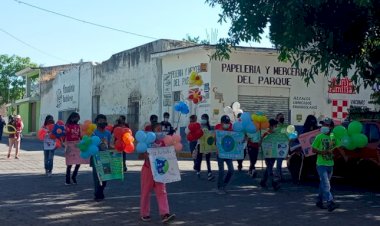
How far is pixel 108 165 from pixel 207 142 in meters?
3.52

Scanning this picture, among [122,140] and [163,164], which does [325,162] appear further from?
[122,140]

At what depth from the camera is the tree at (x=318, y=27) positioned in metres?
9.84

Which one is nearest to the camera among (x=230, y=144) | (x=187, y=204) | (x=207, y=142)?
(x=187, y=204)

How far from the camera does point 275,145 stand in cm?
1194

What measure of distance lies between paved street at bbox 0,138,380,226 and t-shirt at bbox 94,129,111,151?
1.05 metres

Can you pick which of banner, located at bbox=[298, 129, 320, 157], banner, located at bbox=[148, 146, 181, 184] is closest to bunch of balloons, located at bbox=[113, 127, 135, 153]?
banner, located at bbox=[148, 146, 181, 184]

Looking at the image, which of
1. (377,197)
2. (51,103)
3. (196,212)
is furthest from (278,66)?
(51,103)

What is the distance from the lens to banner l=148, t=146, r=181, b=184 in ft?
27.1

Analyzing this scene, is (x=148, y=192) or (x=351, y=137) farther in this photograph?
(x=351, y=137)

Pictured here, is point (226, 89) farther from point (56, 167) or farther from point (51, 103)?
point (51, 103)

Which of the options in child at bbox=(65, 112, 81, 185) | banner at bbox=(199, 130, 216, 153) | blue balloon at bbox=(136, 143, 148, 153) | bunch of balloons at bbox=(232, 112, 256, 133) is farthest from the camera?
banner at bbox=(199, 130, 216, 153)

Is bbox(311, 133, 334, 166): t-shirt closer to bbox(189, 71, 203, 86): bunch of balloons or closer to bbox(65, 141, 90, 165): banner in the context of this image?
bbox(65, 141, 90, 165): banner

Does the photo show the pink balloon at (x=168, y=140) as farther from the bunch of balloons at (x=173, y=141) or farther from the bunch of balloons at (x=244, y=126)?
the bunch of balloons at (x=244, y=126)

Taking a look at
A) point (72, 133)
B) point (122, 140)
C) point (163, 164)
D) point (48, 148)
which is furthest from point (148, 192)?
point (48, 148)
